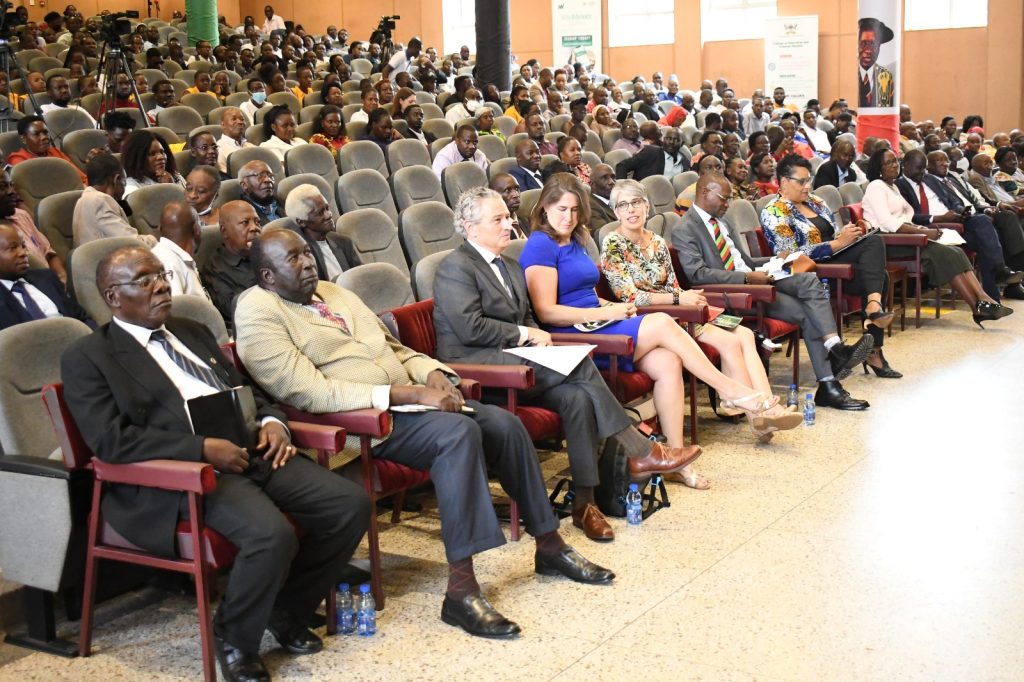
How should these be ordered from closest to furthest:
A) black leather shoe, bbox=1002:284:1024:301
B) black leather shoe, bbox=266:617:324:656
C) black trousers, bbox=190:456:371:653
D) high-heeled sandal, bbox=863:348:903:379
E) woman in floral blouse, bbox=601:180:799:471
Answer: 1. black trousers, bbox=190:456:371:653
2. black leather shoe, bbox=266:617:324:656
3. woman in floral blouse, bbox=601:180:799:471
4. high-heeled sandal, bbox=863:348:903:379
5. black leather shoe, bbox=1002:284:1024:301

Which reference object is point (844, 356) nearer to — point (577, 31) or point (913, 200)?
point (913, 200)

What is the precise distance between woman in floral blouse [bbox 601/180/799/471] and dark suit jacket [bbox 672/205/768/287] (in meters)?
0.39

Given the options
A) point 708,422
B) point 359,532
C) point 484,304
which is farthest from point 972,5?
point 359,532

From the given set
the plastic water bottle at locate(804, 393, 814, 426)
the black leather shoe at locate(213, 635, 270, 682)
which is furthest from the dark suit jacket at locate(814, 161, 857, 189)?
the black leather shoe at locate(213, 635, 270, 682)

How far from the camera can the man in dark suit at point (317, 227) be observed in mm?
5188

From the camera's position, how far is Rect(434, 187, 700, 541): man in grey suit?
13.0 feet

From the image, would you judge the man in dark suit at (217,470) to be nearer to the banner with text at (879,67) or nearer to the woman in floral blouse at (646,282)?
the woman in floral blouse at (646,282)

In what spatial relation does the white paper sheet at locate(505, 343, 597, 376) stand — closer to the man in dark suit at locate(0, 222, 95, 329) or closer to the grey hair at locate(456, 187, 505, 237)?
the grey hair at locate(456, 187, 505, 237)

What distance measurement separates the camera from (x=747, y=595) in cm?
335

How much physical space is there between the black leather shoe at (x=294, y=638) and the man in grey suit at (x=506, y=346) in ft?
3.76

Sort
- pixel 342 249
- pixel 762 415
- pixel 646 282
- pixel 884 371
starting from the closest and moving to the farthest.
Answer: pixel 762 415
pixel 646 282
pixel 342 249
pixel 884 371

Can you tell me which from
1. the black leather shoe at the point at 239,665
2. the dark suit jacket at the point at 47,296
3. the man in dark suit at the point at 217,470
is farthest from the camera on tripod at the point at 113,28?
the black leather shoe at the point at 239,665

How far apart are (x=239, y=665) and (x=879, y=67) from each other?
9.64m

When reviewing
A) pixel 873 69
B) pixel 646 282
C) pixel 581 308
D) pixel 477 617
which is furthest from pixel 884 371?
pixel 873 69
